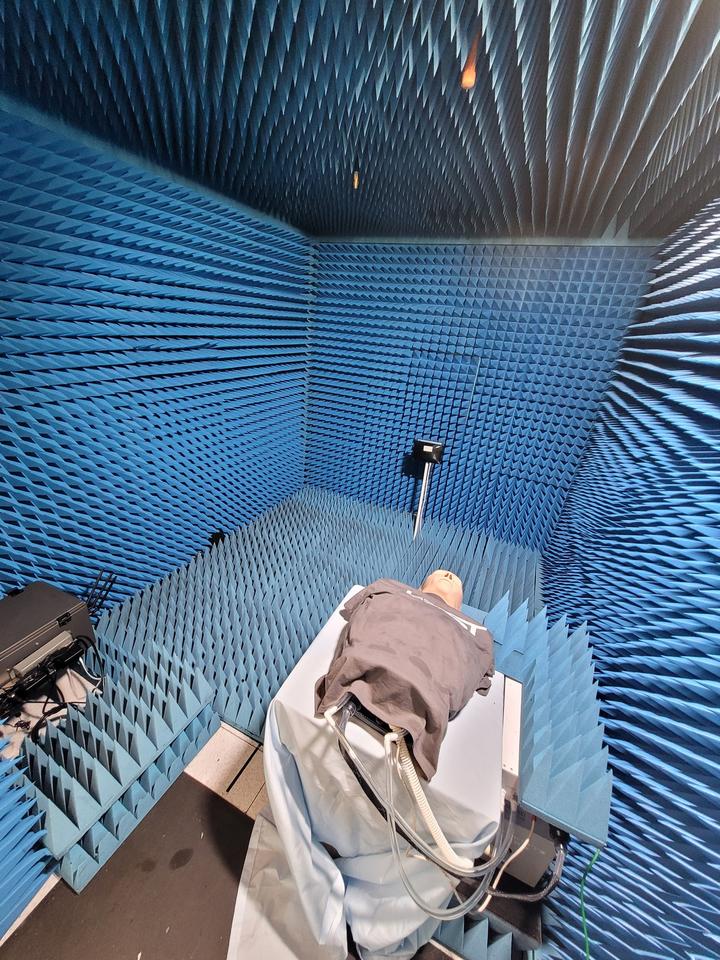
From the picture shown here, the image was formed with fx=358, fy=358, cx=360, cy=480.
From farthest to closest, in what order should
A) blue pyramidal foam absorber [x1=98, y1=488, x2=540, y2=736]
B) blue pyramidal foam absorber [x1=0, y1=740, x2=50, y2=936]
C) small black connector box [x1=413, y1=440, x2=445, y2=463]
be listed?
small black connector box [x1=413, y1=440, x2=445, y2=463]
blue pyramidal foam absorber [x1=98, y1=488, x2=540, y2=736]
blue pyramidal foam absorber [x1=0, y1=740, x2=50, y2=936]

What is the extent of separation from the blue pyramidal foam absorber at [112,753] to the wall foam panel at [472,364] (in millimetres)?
2582

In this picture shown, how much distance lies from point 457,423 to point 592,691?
2.39 metres

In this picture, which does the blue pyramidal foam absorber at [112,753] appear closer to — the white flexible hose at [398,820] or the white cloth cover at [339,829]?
the white cloth cover at [339,829]

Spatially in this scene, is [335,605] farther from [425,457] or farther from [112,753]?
[425,457]

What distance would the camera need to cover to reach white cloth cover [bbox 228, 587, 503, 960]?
2.82 feet

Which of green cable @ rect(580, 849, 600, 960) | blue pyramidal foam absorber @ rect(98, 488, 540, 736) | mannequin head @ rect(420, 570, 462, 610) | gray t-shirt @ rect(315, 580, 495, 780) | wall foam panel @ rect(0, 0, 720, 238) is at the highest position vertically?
Result: wall foam panel @ rect(0, 0, 720, 238)

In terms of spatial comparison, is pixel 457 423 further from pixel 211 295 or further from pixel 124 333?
pixel 124 333

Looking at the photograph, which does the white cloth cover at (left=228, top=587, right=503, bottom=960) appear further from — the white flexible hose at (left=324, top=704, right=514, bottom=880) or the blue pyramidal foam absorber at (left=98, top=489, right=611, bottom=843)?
the blue pyramidal foam absorber at (left=98, top=489, right=611, bottom=843)

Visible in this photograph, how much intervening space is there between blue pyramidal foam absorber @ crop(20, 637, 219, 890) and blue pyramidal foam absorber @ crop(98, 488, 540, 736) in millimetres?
153

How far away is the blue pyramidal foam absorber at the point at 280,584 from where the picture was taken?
2.18 meters

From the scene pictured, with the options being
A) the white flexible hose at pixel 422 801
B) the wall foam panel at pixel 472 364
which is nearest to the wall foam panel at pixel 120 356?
the wall foam panel at pixel 472 364

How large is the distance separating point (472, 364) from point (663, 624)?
2.47 meters

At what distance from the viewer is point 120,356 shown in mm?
2176

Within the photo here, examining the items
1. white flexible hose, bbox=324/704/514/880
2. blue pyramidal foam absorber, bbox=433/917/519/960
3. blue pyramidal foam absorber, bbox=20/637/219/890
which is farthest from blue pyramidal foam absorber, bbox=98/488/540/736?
white flexible hose, bbox=324/704/514/880
